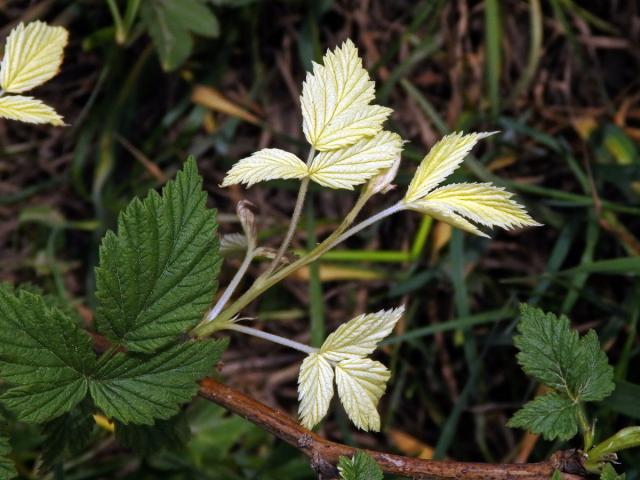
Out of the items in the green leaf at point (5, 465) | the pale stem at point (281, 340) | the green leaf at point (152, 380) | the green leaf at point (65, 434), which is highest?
the pale stem at point (281, 340)

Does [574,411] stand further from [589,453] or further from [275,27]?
[275,27]

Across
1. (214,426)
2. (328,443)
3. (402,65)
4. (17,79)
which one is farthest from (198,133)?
(328,443)

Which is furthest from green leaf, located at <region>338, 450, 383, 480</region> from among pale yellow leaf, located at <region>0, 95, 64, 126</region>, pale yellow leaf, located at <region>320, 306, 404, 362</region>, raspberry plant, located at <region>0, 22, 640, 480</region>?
pale yellow leaf, located at <region>0, 95, 64, 126</region>

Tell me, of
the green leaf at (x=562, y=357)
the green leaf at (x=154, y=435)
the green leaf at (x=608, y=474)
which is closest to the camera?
the green leaf at (x=608, y=474)

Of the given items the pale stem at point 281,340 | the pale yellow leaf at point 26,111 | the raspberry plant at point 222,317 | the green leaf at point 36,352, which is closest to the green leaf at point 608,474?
the raspberry plant at point 222,317

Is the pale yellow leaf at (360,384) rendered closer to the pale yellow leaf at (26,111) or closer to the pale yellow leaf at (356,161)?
the pale yellow leaf at (356,161)

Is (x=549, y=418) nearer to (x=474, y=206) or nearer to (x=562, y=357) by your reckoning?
(x=562, y=357)
